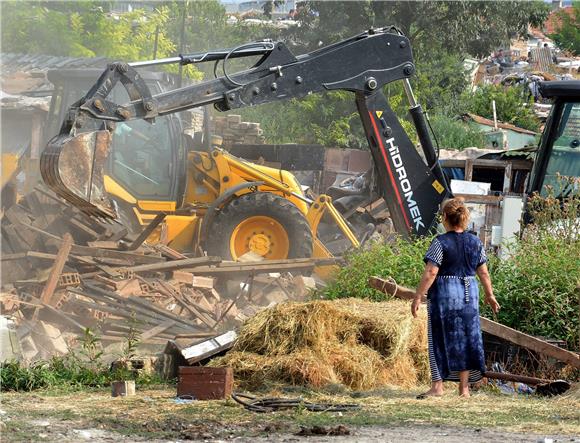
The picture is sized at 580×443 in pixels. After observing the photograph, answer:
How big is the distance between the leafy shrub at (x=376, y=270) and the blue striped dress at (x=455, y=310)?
2316mm

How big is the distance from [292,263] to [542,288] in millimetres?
5279

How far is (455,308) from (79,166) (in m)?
5.08

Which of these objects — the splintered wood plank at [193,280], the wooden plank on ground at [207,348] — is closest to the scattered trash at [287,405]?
the wooden plank on ground at [207,348]

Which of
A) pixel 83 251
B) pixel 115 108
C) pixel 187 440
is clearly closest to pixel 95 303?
pixel 83 251

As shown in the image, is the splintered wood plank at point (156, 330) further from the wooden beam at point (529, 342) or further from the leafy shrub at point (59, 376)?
the wooden beam at point (529, 342)

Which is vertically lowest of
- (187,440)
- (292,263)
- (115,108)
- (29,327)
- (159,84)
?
(187,440)

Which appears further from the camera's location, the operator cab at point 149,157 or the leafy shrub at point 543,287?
the operator cab at point 149,157

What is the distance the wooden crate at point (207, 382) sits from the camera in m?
8.98

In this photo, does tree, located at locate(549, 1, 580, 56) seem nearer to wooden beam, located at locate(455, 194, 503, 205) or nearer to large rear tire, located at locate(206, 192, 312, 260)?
wooden beam, located at locate(455, 194, 503, 205)

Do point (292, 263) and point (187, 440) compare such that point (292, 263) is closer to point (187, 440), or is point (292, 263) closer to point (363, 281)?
point (363, 281)

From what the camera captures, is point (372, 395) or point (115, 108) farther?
point (115, 108)

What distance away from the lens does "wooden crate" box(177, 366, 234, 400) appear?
8.98 meters

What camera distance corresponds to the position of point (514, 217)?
14266 mm

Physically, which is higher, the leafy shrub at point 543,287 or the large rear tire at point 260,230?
the large rear tire at point 260,230
